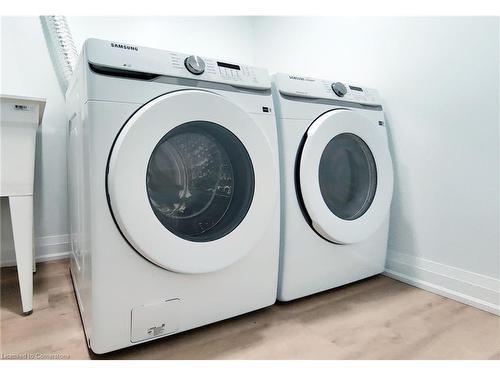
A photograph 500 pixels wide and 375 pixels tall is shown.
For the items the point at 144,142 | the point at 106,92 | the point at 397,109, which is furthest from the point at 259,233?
the point at 397,109

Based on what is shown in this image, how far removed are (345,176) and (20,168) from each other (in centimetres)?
113

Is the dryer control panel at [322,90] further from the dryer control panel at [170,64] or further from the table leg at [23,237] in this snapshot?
the table leg at [23,237]

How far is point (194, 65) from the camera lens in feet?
2.99

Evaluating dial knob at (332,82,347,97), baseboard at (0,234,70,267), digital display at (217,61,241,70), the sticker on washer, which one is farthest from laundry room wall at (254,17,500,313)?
baseboard at (0,234,70,267)

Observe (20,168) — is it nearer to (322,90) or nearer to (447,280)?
(322,90)

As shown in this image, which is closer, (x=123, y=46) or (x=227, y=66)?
(x=123, y=46)

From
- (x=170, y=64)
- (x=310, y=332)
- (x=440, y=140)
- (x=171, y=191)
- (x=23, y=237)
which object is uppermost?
(x=170, y=64)

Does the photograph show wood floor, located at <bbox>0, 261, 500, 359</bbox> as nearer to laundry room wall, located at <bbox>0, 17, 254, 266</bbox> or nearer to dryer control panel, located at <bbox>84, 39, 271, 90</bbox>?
laundry room wall, located at <bbox>0, 17, 254, 266</bbox>

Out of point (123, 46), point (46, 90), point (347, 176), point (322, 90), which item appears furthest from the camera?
point (46, 90)

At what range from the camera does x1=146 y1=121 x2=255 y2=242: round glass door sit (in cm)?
91

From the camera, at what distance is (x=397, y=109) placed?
1416 millimetres

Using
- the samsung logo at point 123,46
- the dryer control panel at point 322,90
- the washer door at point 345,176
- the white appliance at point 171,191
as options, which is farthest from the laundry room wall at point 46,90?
the washer door at point 345,176

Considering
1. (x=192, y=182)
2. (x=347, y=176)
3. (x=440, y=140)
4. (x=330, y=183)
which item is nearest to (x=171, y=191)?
(x=192, y=182)

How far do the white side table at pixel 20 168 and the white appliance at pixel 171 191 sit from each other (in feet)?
0.79
